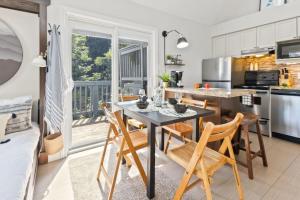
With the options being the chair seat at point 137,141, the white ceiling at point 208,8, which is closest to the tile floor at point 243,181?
the chair seat at point 137,141

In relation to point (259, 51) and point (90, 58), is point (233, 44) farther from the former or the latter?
point (90, 58)

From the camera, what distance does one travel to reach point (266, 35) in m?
3.57

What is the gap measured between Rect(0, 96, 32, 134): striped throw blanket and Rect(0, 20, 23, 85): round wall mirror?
36cm

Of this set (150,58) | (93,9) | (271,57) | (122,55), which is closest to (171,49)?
(150,58)

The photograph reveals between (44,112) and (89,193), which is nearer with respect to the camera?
(89,193)

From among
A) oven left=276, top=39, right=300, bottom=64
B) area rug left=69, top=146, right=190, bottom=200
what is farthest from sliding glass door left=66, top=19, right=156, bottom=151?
oven left=276, top=39, right=300, bottom=64

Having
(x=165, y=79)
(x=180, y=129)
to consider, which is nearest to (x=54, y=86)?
(x=180, y=129)

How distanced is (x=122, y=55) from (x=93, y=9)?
88cm

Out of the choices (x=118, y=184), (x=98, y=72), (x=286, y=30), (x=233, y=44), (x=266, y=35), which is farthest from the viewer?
(x=233, y=44)

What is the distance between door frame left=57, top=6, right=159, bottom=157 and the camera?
8.23 feet

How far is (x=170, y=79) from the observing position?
3.43 meters

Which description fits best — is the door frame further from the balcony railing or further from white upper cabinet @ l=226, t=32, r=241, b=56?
white upper cabinet @ l=226, t=32, r=241, b=56

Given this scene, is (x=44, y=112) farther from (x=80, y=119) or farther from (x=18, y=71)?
(x=80, y=119)

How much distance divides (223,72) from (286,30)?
1.34m
